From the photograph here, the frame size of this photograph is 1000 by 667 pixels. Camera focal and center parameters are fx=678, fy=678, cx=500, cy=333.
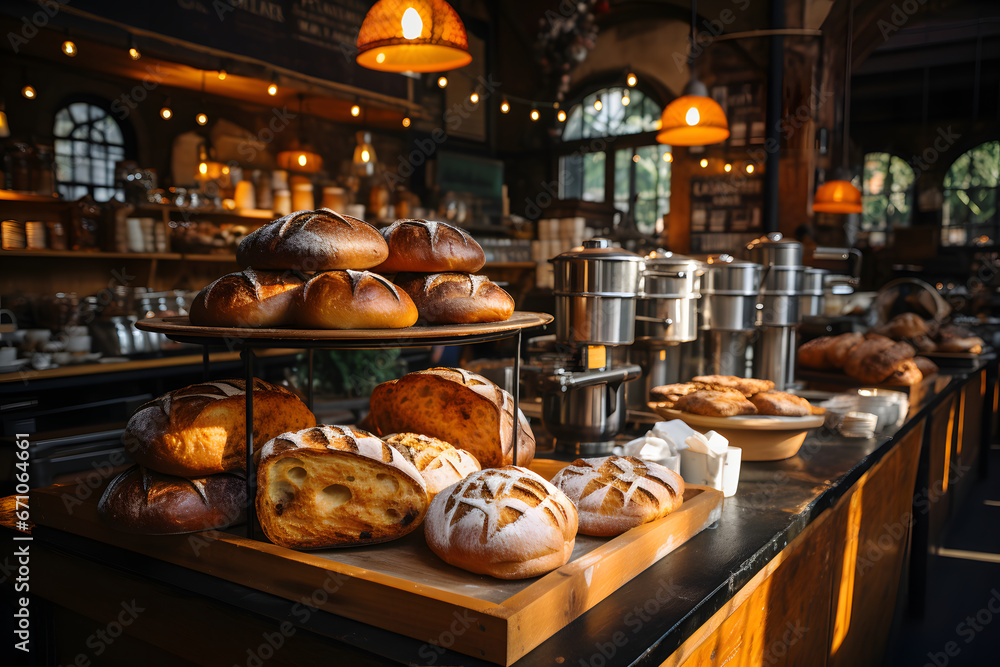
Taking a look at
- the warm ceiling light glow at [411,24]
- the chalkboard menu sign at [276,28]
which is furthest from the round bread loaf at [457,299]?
the chalkboard menu sign at [276,28]

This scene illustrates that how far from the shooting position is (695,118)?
A: 12.0ft

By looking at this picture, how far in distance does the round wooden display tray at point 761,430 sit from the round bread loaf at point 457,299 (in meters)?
0.86

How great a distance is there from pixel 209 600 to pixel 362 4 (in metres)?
6.03

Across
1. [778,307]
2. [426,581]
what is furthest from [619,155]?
[426,581]

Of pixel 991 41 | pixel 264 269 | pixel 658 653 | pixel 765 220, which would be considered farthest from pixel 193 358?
pixel 991 41

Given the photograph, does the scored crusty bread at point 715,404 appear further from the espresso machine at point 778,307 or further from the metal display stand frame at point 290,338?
the metal display stand frame at point 290,338

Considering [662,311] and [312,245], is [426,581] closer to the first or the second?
[312,245]

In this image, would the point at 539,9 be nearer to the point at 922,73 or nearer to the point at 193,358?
the point at 193,358

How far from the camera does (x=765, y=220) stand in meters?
6.80

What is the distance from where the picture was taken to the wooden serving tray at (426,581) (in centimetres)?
85

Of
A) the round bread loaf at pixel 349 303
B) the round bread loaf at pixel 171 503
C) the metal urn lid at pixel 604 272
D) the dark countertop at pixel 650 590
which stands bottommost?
the dark countertop at pixel 650 590

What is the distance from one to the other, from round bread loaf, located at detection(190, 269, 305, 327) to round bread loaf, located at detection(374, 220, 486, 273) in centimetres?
25

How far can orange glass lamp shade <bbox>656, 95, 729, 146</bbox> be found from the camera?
→ 12.0 feet

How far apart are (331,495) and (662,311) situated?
139 centimetres
